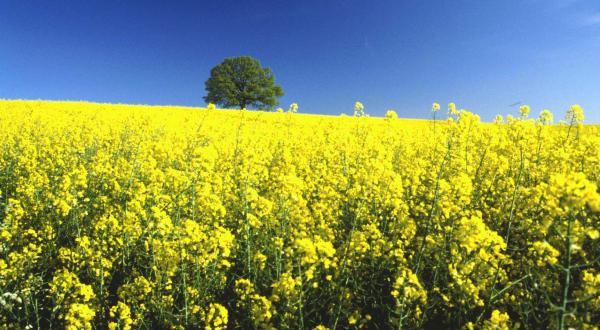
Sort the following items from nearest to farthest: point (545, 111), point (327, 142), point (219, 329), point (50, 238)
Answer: point (219, 329)
point (50, 238)
point (545, 111)
point (327, 142)

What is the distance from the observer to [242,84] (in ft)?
155

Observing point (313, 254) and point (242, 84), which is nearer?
point (313, 254)

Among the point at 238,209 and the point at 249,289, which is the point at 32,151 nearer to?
the point at 238,209

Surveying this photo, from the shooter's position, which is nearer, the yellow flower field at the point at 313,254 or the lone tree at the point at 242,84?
the yellow flower field at the point at 313,254

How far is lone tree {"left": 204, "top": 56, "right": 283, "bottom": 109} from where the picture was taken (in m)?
45.2

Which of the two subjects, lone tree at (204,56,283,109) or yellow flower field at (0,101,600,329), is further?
lone tree at (204,56,283,109)

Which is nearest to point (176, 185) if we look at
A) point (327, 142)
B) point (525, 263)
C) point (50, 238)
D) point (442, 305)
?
point (50, 238)

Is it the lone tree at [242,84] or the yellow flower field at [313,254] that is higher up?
the lone tree at [242,84]

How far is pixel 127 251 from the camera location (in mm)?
4379

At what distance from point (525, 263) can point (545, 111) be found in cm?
421

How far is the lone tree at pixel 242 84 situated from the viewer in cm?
4519

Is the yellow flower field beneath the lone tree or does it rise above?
beneath

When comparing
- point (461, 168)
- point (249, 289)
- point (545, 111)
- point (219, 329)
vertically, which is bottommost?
point (219, 329)

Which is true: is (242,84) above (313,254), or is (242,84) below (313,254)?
above
